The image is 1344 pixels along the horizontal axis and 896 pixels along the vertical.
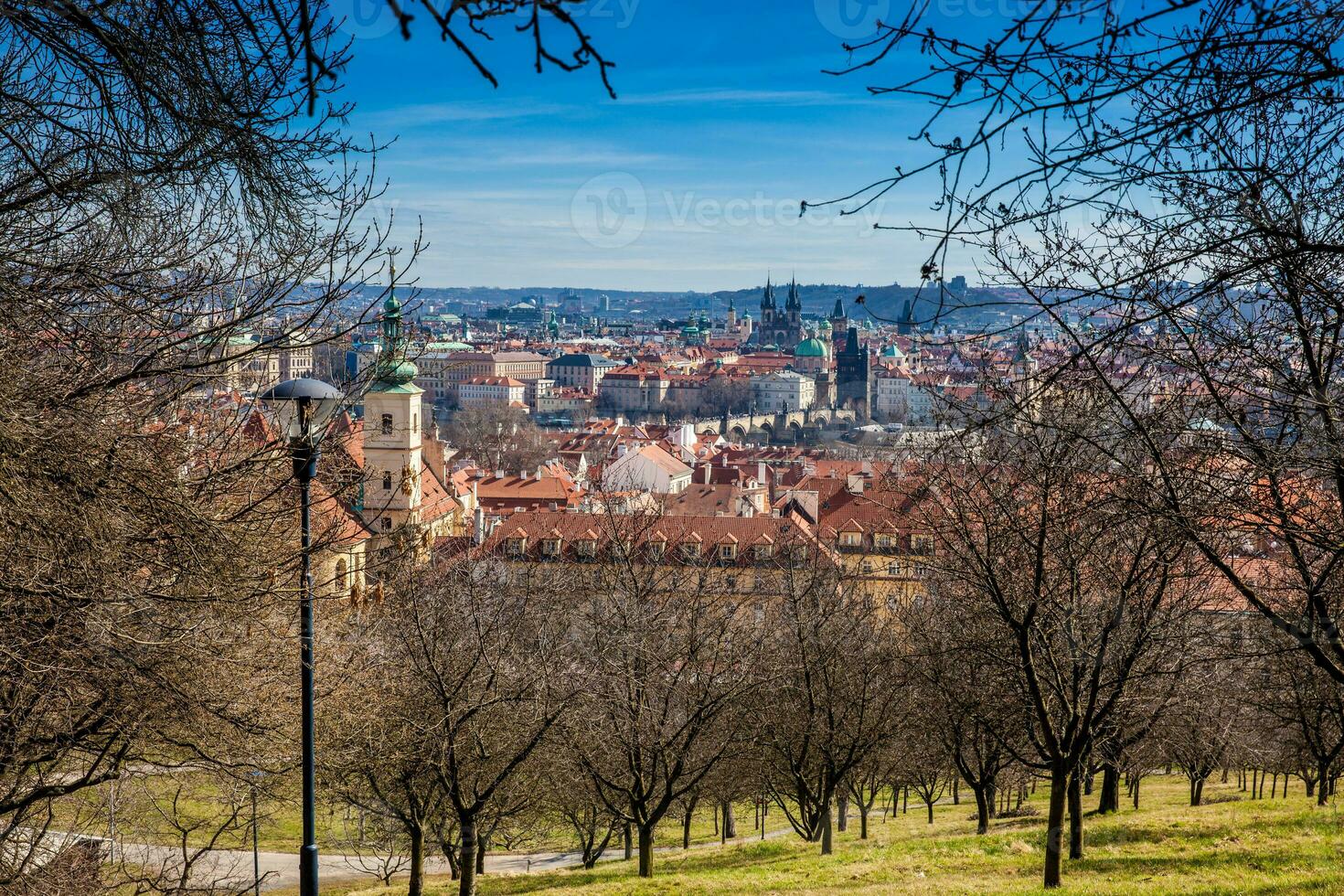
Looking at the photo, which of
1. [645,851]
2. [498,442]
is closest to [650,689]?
[645,851]

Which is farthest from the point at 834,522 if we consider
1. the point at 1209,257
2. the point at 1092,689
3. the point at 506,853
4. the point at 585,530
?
the point at 1209,257

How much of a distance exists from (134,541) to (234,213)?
1549 mm

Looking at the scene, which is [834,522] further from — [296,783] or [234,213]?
[234,213]

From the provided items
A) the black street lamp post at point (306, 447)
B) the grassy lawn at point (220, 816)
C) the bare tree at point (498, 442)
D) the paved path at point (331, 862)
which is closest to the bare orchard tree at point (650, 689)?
the paved path at point (331, 862)

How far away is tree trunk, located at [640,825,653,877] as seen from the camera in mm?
13922

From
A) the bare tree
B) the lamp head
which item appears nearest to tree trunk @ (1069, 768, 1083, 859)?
the lamp head

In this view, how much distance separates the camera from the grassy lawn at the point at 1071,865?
9.41m

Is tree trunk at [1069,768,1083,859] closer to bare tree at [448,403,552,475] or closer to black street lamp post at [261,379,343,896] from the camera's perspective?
black street lamp post at [261,379,343,896]

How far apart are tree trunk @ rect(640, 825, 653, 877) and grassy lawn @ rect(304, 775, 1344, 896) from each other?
8.0 inches

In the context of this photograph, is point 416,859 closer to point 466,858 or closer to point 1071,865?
point 466,858

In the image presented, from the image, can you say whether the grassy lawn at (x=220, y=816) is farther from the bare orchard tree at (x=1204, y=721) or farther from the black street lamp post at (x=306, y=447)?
the bare orchard tree at (x=1204, y=721)

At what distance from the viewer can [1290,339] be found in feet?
19.4

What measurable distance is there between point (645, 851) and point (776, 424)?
118 m

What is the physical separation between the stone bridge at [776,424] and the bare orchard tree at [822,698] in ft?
348
